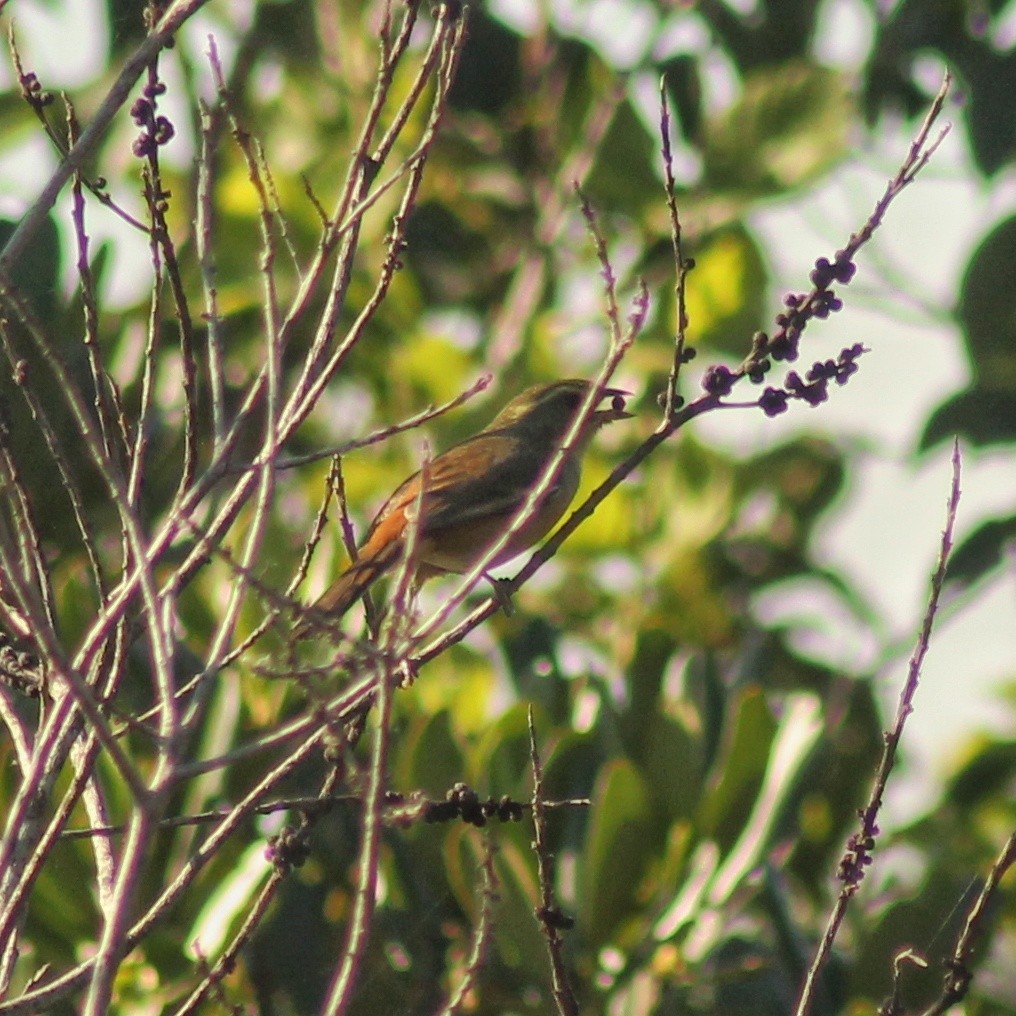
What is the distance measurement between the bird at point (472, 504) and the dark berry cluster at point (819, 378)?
5.04 feet

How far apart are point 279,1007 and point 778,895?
1.51 m

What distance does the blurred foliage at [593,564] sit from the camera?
5246mm

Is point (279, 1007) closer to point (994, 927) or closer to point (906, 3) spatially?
point (994, 927)

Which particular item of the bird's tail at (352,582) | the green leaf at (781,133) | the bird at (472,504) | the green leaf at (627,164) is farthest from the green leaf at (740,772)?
the green leaf at (781,133)

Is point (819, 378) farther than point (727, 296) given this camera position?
No

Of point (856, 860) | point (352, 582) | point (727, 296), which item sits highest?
point (727, 296)

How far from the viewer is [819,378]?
11.8 ft

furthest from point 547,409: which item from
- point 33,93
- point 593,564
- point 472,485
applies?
point 33,93

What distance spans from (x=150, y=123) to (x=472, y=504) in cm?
247

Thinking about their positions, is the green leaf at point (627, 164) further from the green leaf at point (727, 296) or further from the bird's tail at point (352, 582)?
the bird's tail at point (352, 582)

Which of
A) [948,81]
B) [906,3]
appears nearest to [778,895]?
[948,81]

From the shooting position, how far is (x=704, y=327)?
8383 mm

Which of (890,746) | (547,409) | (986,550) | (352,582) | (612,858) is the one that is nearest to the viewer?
(890,746)

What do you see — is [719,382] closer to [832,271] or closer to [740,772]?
[832,271]
